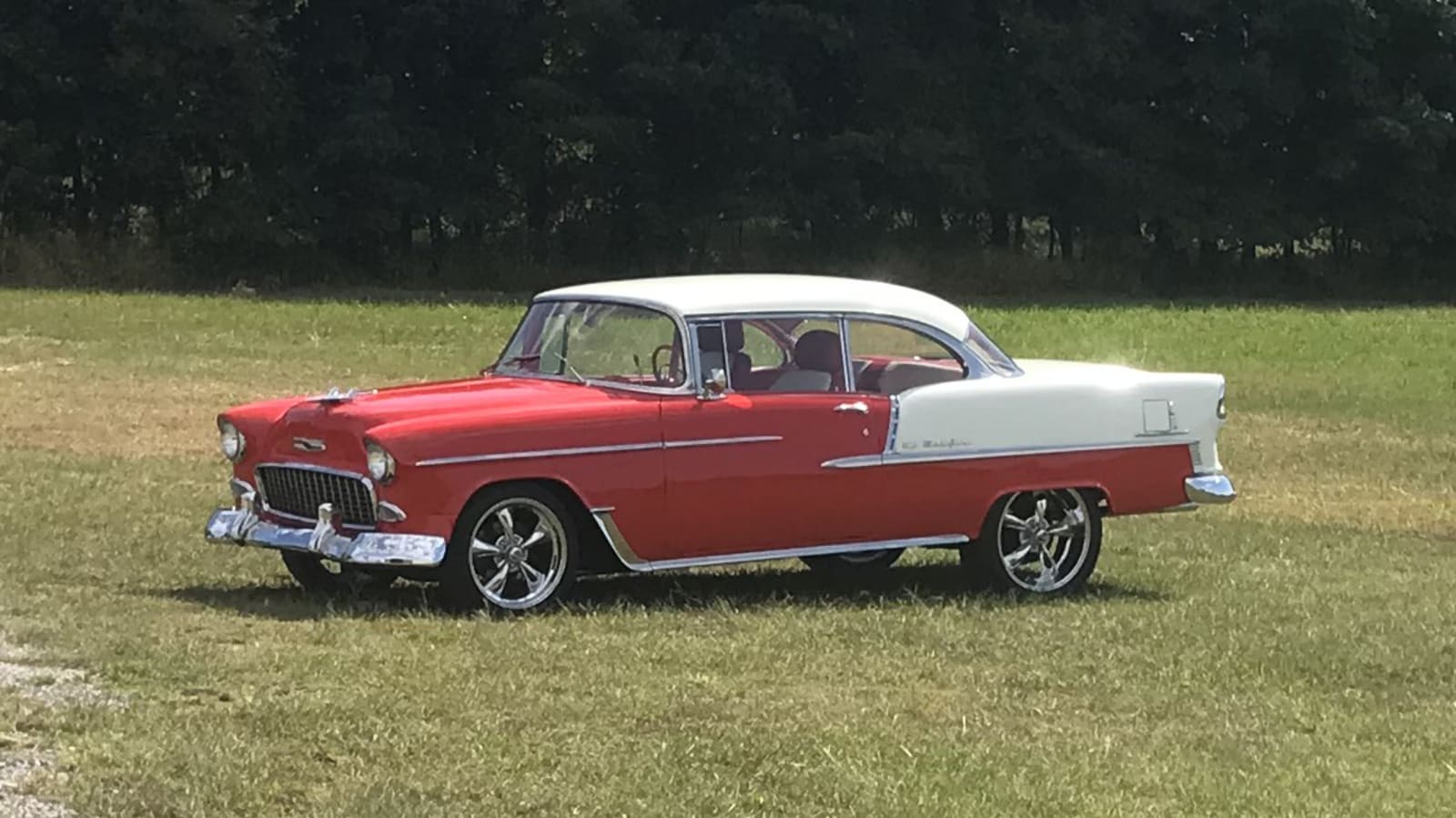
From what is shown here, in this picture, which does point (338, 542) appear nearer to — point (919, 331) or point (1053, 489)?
point (919, 331)

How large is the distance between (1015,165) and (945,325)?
35067 millimetres

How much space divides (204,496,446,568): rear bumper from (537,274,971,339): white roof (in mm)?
1736

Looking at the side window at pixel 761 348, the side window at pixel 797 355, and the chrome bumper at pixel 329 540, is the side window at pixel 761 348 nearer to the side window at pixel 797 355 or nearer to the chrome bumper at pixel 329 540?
the side window at pixel 797 355

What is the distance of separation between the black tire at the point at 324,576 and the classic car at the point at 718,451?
0.01 metres

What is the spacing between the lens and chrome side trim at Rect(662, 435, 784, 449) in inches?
369

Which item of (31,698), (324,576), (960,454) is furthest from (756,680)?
(324,576)

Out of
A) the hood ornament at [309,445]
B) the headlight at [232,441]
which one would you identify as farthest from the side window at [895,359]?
the headlight at [232,441]

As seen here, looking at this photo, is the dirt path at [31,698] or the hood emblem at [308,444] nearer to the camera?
the dirt path at [31,698]

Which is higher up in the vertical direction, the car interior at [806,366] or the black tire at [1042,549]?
the car interior at [806,366]

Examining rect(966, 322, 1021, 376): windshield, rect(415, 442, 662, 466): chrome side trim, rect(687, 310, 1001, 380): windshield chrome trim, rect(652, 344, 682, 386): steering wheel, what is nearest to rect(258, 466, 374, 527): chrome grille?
rect(415, 442, 662, 466): chrome side trim

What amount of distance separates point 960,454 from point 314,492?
2987mm

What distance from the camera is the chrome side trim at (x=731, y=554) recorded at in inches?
366

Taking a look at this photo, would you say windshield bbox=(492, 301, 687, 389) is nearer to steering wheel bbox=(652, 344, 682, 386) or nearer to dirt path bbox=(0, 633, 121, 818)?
steering wheel bbox=(652, 344, 682, 386)

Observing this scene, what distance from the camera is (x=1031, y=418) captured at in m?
10.2
